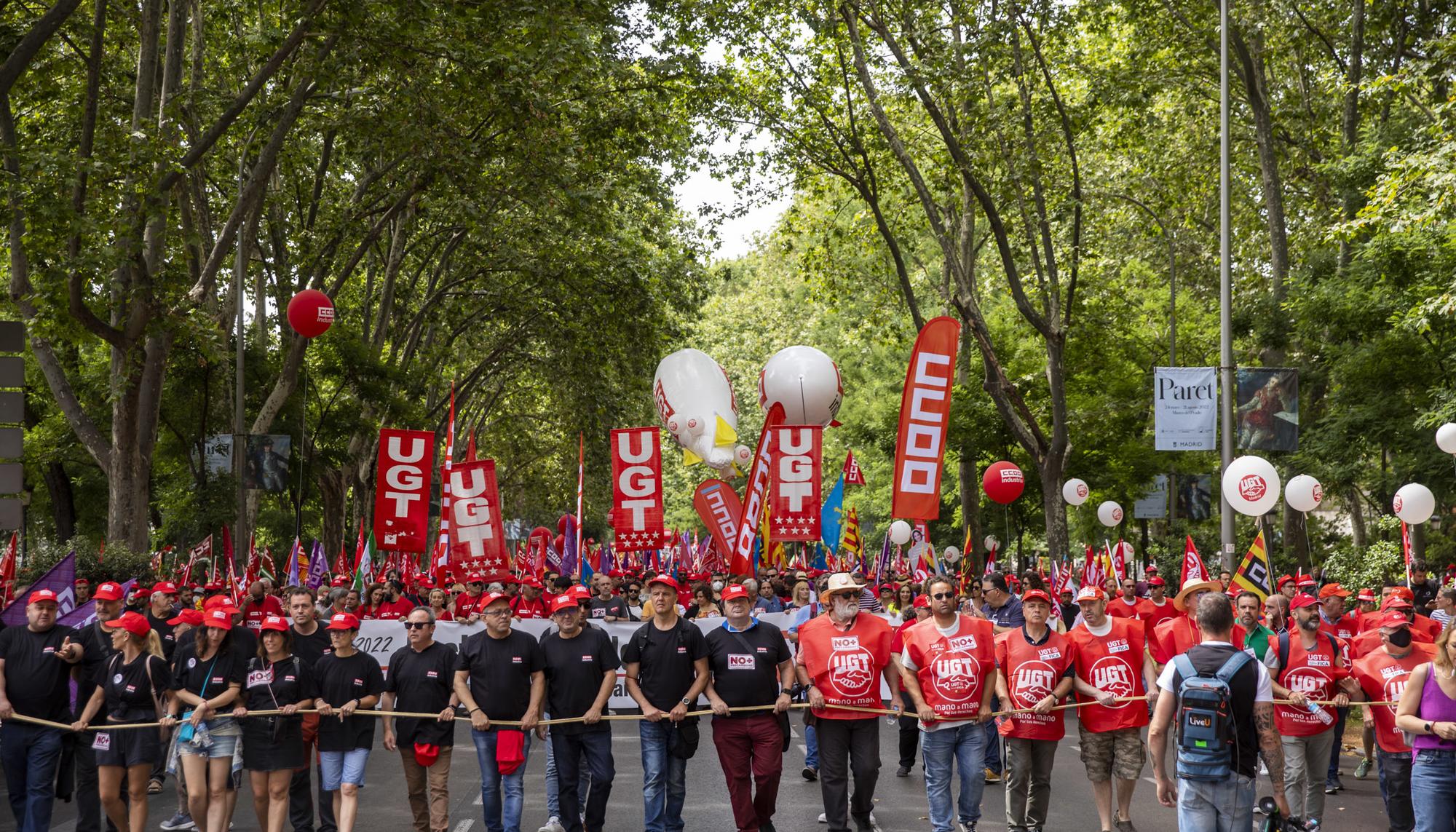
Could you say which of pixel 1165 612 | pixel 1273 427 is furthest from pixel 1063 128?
pixel 1165 612

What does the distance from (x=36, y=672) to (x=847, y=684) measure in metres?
5.78

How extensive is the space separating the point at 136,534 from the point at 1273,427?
16728 mm

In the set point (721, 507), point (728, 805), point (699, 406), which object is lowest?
point (728, 805)

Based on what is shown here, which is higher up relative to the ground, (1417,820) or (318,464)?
(318,464)

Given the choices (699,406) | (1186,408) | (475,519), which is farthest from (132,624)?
(699,406)

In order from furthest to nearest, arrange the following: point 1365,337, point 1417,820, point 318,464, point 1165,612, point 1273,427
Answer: point 318,464 → point 1365,337 → point 1273,427 → point 1165,612 → point 1417,820

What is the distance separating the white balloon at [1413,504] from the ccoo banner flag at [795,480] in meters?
8.38

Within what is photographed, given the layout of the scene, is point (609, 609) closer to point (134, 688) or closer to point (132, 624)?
point (134, 688)

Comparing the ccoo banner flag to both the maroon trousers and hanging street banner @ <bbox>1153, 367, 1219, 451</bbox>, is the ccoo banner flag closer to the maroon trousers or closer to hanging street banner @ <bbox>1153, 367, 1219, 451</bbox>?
hanging street banner @ <bbox>1153, 367, 1219, 451</bbox>

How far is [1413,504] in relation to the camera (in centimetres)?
2081

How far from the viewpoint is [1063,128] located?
81.4 feet

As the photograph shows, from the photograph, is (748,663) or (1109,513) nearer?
(748,663)

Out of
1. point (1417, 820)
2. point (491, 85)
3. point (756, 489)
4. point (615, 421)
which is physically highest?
point (491, 85)

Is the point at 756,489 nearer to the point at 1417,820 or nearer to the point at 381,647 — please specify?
the point at 381,647
